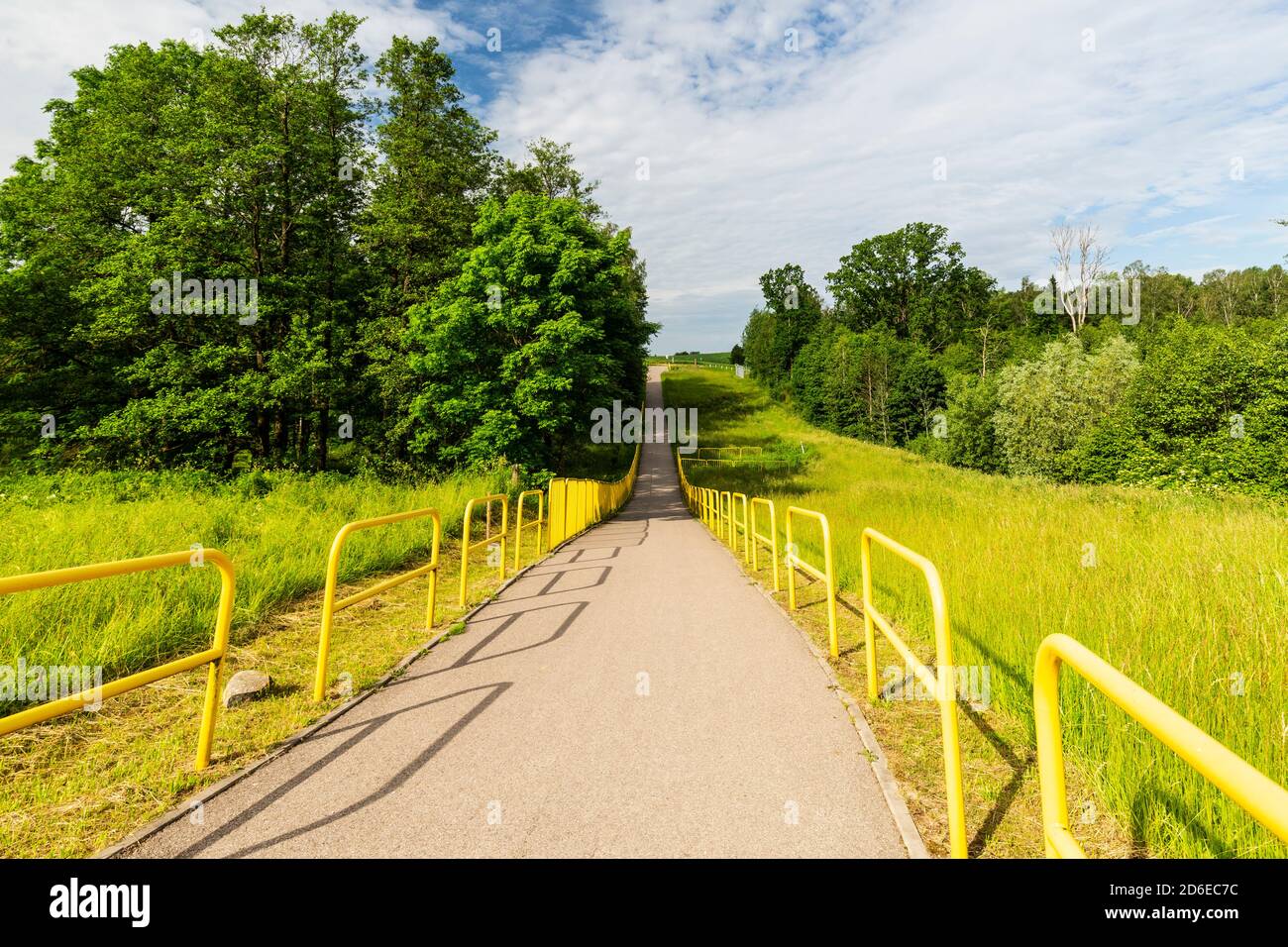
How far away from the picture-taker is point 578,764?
10.8 feet

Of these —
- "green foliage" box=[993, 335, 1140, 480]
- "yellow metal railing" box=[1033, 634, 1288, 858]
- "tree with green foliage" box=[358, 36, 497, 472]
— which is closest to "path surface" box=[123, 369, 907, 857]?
"yellow metal railing" box=[1033, 634, 1288, 858]

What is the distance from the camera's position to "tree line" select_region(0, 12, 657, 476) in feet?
59.3

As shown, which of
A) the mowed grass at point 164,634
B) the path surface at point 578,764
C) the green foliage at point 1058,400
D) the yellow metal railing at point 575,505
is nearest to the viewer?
the path surface at point 578,764

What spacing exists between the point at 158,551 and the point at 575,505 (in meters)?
10.7

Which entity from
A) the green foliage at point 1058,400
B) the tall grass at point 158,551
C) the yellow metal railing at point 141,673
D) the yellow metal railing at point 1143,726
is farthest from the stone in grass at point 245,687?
the green foliage at point 1058,400

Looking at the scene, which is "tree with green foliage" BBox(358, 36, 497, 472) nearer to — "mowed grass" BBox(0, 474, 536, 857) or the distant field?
"mowed grass" BBox(0, 474, 536, 857)

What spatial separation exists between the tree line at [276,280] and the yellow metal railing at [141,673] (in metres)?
14.8

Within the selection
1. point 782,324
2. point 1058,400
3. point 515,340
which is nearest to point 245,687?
point 515,340

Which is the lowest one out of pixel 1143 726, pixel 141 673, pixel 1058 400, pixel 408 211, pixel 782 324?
pixel 141 673

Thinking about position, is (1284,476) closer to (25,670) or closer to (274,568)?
(274,568)

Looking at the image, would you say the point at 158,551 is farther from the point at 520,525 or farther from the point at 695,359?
the point at 695,359

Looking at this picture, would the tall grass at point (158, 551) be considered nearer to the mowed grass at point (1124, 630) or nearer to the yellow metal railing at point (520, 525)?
the yellow metal railing at point (520, 525)

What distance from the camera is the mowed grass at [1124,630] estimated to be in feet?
8.70

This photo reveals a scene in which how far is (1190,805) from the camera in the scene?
99.9 inches
